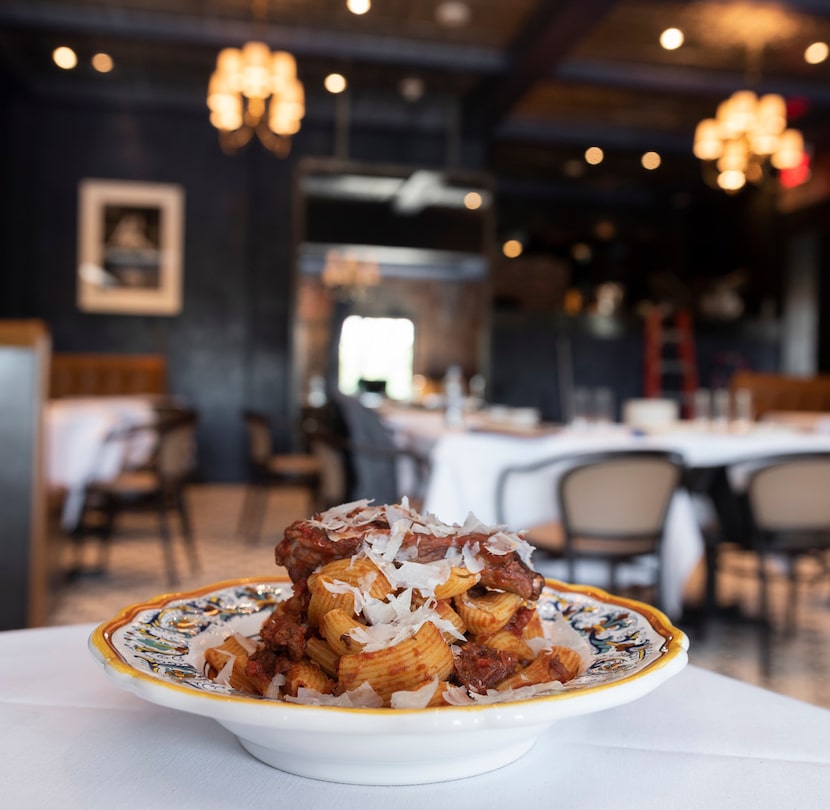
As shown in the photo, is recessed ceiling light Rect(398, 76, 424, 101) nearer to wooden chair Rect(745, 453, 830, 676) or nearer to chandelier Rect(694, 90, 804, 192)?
chandelier Rect(694, 90, 804, 192)

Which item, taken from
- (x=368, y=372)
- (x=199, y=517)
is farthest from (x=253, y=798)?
(x=368, y=372)

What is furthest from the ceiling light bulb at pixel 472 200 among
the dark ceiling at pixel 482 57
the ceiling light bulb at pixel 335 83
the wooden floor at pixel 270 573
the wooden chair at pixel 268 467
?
the wooden chair at pixel 268 467

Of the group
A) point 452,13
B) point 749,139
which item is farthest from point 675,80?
point 452,13

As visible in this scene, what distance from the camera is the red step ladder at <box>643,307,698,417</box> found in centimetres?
948

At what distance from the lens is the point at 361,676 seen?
520 millimetres

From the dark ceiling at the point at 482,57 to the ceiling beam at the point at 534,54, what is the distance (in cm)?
2

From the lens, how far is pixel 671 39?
23.4ft

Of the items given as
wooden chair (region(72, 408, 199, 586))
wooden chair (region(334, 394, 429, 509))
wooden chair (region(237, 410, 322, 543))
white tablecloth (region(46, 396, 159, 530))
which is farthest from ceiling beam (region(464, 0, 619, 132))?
white tablecloth (region(46, 396, 159, 530))

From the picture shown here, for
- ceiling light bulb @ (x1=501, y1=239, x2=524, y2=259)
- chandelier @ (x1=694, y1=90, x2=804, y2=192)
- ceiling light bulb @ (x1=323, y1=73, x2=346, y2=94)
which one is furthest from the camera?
ceiling light bulb @ (x1=501, y1=239, x2=524, y2=259)

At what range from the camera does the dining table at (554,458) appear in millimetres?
3150

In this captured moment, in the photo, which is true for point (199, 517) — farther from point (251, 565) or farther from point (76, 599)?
point (76, 599)

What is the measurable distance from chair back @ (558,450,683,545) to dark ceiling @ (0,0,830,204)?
13.4 ft

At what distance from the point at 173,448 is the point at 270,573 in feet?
7.25

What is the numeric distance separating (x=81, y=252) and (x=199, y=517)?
3340mm
